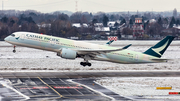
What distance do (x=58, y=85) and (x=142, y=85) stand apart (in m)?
12.0

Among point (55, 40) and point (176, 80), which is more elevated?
point (55, 40)

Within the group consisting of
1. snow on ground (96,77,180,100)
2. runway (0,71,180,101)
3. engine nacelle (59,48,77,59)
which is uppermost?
engine nacelle (59,48,77,59)

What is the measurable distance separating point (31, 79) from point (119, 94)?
1494 centimetres

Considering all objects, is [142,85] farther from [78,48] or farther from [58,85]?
[78,48]

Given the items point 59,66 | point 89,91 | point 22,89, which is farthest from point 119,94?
point 59,66

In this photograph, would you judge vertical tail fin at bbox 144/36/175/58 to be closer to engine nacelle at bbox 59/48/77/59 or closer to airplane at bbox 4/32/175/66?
airplane at bbox 4/32/175/66

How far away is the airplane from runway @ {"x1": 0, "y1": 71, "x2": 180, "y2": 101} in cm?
280

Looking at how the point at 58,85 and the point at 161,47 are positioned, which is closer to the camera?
the point at 58,85

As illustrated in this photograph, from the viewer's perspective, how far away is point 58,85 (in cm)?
4353

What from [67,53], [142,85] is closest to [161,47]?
[142,85]

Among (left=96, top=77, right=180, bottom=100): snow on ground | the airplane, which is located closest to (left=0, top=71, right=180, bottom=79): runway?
the airplane

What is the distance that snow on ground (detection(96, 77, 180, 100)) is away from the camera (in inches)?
1549

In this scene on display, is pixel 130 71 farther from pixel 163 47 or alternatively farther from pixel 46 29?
pixel 46 29

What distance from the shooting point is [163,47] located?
175 ft
